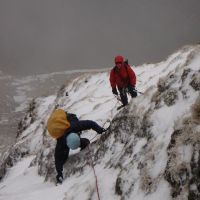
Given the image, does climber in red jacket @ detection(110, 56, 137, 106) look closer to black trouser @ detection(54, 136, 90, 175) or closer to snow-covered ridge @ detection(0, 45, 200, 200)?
snow-covered ridge @ detection(0, 45, 200, 200)

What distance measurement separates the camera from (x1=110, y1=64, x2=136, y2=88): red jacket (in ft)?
47.7

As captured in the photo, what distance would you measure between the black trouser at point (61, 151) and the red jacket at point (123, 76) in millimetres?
3037

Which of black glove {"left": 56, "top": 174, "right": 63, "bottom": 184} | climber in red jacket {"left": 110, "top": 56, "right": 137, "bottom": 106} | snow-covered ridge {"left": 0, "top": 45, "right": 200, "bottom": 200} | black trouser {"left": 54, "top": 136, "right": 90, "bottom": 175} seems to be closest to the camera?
snow-covered ridge {"left": 0, "top": 45, "right": 200, "bottom": 200}

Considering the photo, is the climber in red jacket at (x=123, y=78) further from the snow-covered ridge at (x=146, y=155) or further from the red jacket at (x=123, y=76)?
the snow-covered ridge at (x=146, y=155)

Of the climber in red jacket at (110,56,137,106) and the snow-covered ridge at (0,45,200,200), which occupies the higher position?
the climber in red jacket at (110,56,137,106)

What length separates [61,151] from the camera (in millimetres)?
12820

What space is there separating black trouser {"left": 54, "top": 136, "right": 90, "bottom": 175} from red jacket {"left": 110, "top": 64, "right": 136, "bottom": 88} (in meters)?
3.04

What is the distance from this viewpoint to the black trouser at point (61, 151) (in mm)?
12546

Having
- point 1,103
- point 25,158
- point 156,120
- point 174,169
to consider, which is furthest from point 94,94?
point 1,103

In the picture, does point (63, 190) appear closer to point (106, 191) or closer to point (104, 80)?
point (106, 191)

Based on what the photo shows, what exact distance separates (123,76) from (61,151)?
12.6ft

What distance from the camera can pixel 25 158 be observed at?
22.1 m

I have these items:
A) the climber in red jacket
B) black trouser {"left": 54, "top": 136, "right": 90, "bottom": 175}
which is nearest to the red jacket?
the climber in red jacket

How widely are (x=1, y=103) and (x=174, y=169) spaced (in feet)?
552
